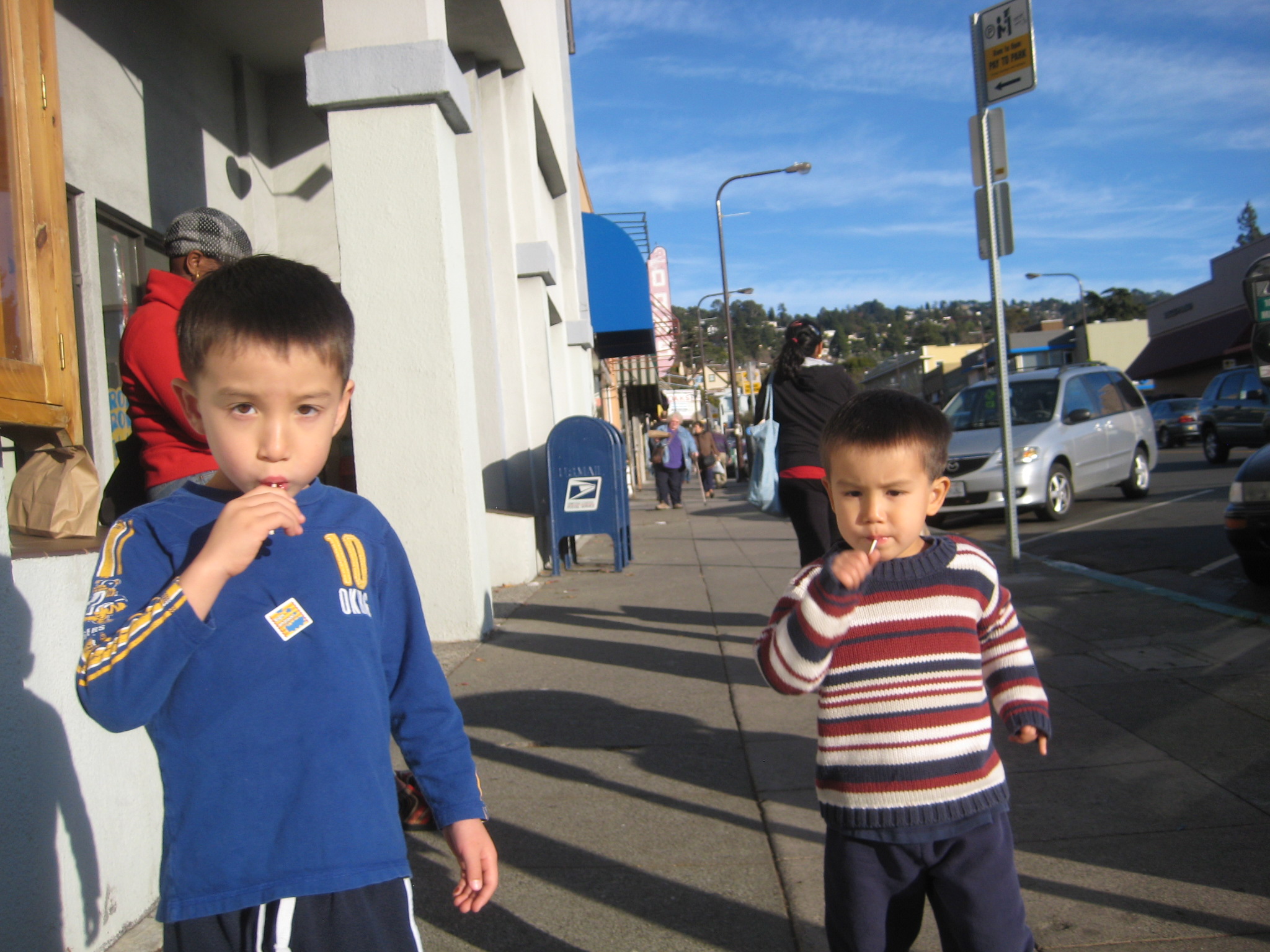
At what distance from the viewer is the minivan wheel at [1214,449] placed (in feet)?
61.9

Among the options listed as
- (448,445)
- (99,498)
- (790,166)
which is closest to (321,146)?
(448,445)

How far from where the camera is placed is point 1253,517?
6496 mm

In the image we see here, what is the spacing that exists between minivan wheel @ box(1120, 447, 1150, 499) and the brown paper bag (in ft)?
43.3

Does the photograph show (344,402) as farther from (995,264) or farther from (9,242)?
(995,264)

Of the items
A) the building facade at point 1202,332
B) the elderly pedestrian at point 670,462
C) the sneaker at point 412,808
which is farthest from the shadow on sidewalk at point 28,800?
the building facade at point 1202,332

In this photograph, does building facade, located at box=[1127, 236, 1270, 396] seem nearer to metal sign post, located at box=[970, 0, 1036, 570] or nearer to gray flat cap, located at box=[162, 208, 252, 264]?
metal sign post, located at box=[970, 0, 1036, 570]

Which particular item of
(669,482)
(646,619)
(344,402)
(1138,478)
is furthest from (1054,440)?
(344,402)

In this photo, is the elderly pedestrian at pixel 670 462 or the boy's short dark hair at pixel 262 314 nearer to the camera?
the boy's short dark hair at pixel 262 314

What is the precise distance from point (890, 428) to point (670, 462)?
16309mm

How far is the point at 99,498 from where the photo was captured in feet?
8.86

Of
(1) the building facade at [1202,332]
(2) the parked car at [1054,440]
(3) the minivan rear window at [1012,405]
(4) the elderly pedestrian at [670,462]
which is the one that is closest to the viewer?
(2) the parked car at [1054,440]

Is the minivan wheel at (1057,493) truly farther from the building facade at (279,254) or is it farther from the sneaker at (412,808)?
the sneaker at (412,808)

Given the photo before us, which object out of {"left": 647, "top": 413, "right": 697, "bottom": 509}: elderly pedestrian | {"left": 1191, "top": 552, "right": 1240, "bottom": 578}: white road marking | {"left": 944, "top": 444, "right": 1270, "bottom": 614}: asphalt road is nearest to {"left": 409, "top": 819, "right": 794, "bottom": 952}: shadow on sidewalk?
{"left": 944, "top": 444, "right": 1270, "bottom": 614}: asphalt road

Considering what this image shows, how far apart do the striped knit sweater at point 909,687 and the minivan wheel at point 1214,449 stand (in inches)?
781
